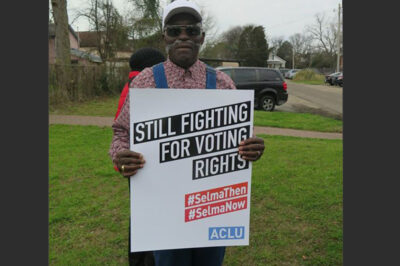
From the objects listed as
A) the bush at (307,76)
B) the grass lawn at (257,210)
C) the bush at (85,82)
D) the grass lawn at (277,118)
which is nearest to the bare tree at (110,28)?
the bush at (85,82)

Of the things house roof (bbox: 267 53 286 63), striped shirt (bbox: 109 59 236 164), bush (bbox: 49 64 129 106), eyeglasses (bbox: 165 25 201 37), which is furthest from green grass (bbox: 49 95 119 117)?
house roof (bbox: 267 53 286 63)

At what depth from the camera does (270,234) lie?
3.21 m

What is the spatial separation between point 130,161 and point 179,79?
483 mm

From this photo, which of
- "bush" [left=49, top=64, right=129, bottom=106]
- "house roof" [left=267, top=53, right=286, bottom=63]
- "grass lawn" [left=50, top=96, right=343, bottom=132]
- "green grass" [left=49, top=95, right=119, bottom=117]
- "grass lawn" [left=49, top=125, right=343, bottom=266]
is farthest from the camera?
"house roof" [left=267, top=53, right=286, bottom=63]

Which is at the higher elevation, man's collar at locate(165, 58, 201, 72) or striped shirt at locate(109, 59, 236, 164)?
man's collar at locate(165, 58, 201, 72)

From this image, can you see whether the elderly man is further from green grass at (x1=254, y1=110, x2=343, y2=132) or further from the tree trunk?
the tree trunk

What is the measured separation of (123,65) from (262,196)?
1522 cm

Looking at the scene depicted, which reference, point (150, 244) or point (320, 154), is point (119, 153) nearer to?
point (150, 244)

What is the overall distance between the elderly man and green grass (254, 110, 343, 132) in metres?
7.74

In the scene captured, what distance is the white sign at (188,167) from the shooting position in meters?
1.50

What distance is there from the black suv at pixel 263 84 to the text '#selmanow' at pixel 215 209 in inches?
416

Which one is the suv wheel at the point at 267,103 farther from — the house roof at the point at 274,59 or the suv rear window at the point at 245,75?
the house roof at the point at 274,59

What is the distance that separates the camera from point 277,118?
10.2 m

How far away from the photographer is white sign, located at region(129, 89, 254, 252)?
1501mm
